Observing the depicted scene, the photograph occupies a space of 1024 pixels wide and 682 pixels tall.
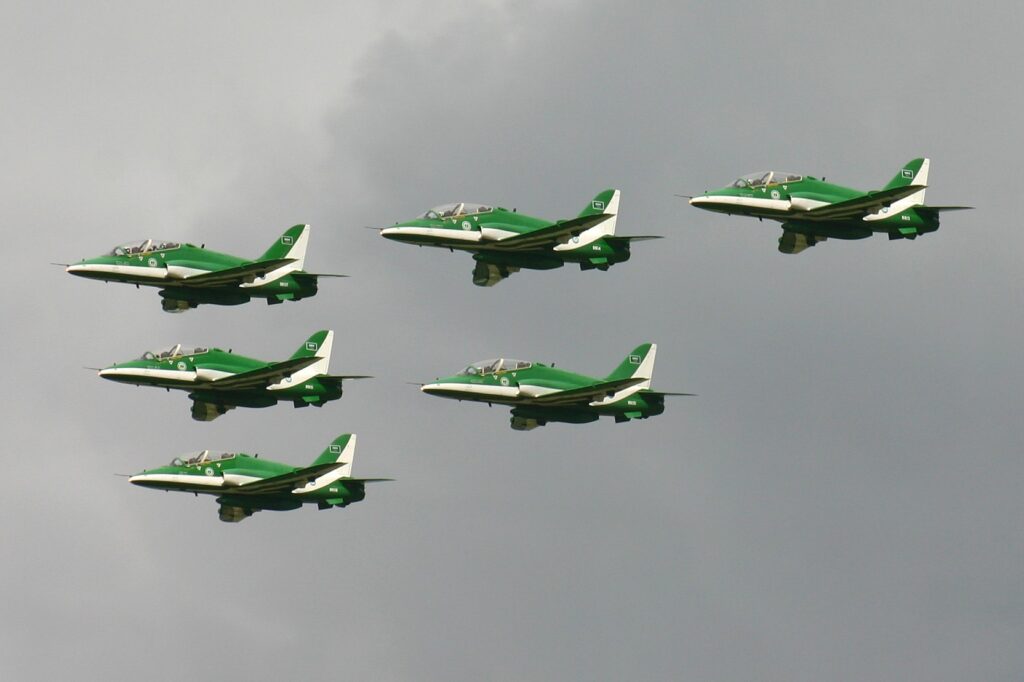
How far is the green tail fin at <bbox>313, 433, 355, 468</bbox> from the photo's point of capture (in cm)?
16688

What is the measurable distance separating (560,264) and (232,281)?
21.7 m

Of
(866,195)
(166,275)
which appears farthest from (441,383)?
(866,195)

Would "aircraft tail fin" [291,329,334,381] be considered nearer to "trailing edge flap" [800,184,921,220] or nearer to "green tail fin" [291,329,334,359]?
"green tail fin" [291,329,334,359]

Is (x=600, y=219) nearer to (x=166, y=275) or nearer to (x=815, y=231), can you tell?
(x=815, y=231)

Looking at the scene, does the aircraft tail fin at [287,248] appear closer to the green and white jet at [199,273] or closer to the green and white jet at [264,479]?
the green and white jet at [199,273]

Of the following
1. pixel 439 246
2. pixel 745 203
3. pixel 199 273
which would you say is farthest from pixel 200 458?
pixel 745 203

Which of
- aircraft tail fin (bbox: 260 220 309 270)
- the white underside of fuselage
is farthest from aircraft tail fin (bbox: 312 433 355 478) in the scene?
the white underside of fuselage

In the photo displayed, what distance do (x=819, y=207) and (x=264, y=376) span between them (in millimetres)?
38348

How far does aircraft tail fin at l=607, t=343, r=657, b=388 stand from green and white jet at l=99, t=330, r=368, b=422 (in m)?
18.7

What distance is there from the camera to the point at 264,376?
164875mm

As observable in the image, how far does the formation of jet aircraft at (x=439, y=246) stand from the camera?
16112 centimetres

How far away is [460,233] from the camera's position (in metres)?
164

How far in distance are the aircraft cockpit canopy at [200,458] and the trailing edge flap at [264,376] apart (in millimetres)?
4452

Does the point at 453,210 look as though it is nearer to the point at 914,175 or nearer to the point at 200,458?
the point at 200,458
